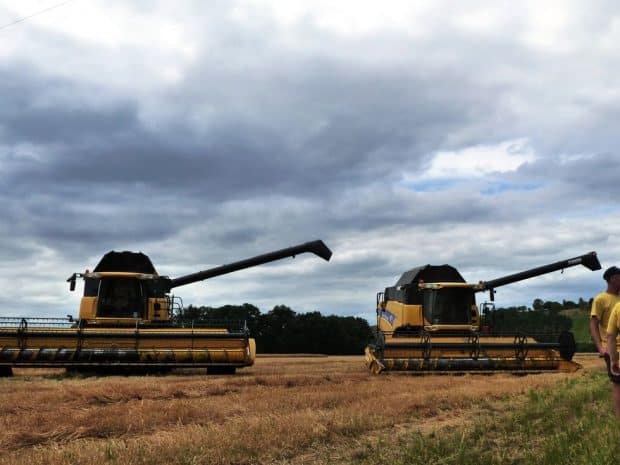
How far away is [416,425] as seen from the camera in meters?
8.04

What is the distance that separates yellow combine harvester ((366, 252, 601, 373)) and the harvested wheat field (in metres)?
6.34

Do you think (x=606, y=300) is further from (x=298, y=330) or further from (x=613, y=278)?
(x=298, y=330)

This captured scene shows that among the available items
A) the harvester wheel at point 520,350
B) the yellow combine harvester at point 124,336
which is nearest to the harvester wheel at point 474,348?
the harvester wheel at point 520,350

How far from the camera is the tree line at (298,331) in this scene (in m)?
57.7

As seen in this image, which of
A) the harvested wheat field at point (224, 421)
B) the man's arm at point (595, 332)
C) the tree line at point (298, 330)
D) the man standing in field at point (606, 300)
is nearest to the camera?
the harvested wheat field at point (224, 421)

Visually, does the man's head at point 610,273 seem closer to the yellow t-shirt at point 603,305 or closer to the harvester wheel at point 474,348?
the yellow t-shirt at point 603,305

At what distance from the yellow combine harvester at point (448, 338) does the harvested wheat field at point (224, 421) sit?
6.34 meters

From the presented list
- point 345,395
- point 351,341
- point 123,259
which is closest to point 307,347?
point 351,341

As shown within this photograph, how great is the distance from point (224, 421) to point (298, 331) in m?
50.9

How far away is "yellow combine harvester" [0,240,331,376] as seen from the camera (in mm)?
17734

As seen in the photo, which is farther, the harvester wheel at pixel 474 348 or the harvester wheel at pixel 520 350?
the harvester wheel at pixel 520 350

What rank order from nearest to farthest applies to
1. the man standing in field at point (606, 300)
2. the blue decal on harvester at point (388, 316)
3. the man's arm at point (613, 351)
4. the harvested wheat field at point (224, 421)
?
the harvested wheat field at point (224, 421) → the man's arm at point (613, 351) → the man standing in field at point (606, 300) → the blue decal on harvester at point (388, 316)

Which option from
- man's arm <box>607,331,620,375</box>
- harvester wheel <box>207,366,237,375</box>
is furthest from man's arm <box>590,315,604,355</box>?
harvester wheel <box>207,366,237,375</box>

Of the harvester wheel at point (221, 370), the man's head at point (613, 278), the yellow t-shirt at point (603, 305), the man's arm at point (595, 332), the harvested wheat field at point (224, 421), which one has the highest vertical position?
the man's head at point (613, 278)
